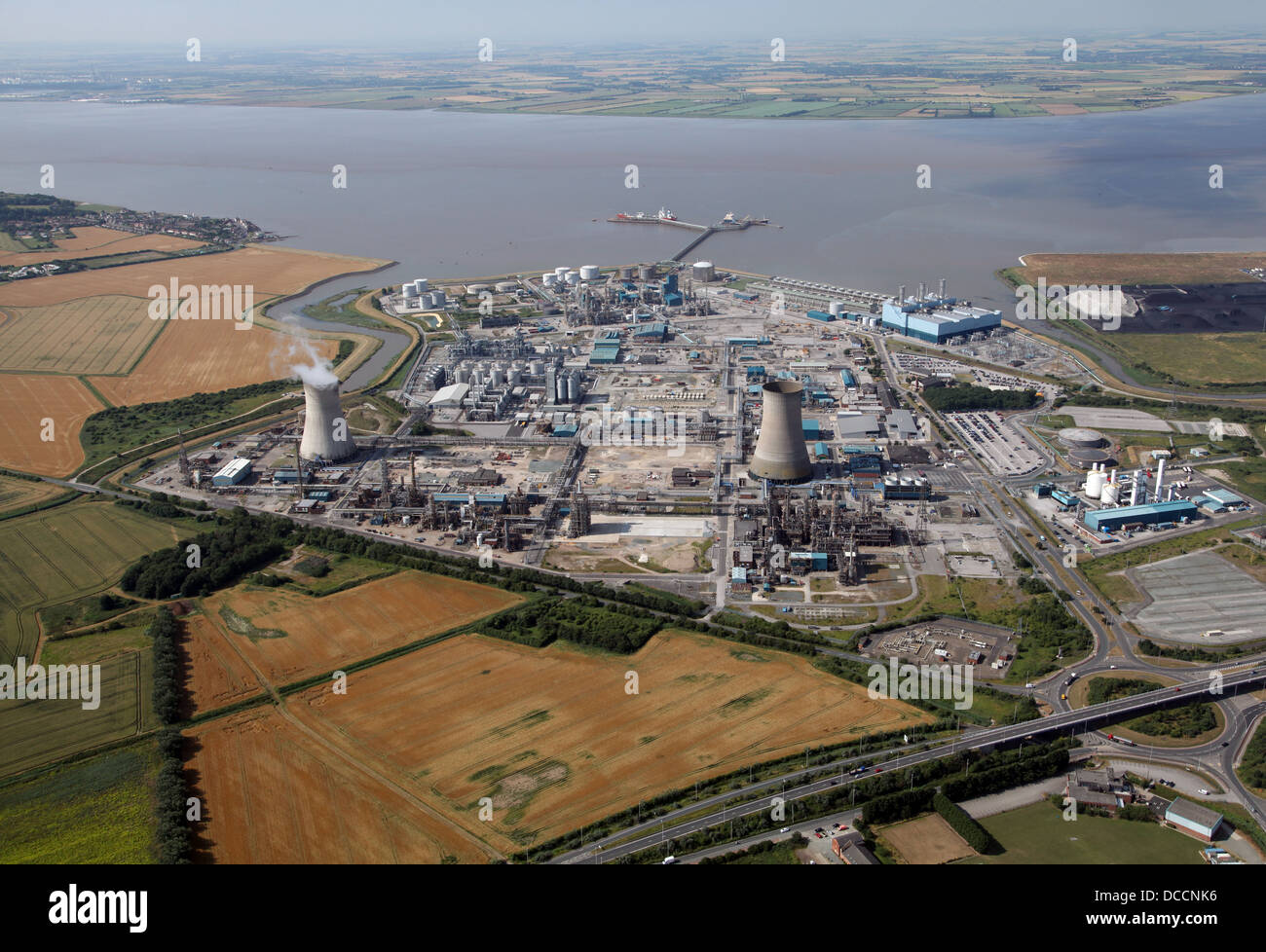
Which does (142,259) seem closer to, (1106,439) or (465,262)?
(465,262)

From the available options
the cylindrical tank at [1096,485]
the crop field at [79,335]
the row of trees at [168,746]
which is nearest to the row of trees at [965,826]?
the row of trees at [168,746]

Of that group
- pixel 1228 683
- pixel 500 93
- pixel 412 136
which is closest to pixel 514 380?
pixel 1228 683

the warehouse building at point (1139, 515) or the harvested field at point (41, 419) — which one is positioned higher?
the harvested field at point (41, 419)

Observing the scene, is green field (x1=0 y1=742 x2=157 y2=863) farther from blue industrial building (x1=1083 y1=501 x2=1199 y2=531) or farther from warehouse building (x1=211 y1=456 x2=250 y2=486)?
blue industrial building (x1=1083 y1=501 x2=1199 y2=531)

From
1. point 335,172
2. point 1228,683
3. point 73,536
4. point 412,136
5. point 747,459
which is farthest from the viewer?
point 412,136

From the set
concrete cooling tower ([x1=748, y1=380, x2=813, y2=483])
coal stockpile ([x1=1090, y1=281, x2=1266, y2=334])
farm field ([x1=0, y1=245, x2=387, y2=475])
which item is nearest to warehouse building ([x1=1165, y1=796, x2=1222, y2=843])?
concrete cooling tower ([x1=748, y1=380, x2=813, y2=483])

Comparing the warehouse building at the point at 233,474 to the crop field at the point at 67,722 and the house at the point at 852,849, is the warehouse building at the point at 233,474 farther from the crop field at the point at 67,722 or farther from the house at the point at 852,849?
the house at the point at 852,849
